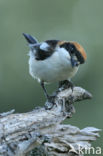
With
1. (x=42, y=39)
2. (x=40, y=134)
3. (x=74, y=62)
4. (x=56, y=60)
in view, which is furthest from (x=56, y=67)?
(x=42, y=39)

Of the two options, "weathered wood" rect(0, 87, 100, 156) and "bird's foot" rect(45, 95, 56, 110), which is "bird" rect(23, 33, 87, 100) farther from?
"weathered wood" rect(0, 87, 100, 156)

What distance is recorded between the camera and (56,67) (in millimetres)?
4836

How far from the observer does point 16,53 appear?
11.2 m

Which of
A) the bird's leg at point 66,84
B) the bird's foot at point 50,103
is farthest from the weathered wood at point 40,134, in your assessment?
the bird's leg at point 66,84

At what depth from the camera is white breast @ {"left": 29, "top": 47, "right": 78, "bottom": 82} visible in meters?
4.81

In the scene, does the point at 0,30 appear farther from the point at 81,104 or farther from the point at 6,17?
the point at 81,104

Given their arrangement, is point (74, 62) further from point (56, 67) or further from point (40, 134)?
point (40, 134)

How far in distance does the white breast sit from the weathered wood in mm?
541

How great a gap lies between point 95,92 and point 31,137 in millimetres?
6381

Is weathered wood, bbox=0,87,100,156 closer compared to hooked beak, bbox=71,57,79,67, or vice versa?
weathered wood, bbox=0,87,100,156

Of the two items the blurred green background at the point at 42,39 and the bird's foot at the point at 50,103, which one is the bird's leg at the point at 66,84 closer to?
the bird's foot at the point at 50,103

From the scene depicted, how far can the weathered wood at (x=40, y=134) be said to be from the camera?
12.3 feet

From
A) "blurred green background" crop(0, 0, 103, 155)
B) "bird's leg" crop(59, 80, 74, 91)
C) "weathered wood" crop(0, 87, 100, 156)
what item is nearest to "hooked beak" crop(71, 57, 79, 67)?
"bird's leg" crop(59, 80, 74, 91)

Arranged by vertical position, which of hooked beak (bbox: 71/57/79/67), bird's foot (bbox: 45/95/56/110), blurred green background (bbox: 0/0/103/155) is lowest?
bird's foot (bbox: 45/95/56/110)
